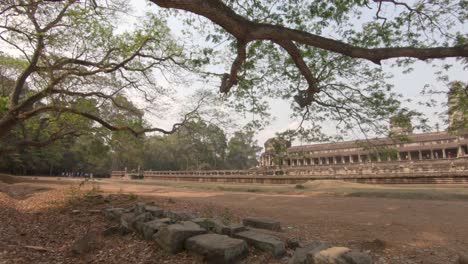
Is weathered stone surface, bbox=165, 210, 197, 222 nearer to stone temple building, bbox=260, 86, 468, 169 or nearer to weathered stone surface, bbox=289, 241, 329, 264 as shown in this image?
weathered stone surface, bbox=289, 241, 329, 264

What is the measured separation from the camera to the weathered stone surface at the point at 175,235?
4418 millimetres

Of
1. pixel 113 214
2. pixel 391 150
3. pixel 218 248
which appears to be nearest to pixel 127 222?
pixel 113 214

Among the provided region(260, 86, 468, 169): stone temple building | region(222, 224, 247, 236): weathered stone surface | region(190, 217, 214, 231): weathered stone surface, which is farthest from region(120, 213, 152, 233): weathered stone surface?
region(260, 86, 468, 169): stone temple building

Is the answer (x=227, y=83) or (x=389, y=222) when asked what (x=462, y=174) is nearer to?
(x=389, y=222)

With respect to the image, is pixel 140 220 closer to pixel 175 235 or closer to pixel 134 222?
pixel 134 222

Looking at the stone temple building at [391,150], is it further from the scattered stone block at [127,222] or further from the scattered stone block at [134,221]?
the scattered stone block at [127,222]

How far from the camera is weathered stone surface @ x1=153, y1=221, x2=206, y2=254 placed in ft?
14.5

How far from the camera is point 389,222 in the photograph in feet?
22.7

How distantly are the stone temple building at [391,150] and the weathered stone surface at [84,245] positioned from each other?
17.1ft

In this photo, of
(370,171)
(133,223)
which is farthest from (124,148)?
(370,171)

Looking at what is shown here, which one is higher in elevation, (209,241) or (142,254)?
(209,241)

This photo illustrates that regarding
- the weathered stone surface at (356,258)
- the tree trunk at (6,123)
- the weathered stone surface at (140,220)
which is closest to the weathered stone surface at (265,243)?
the weathered stone surface at (356,258)

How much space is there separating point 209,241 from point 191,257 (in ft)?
1.21

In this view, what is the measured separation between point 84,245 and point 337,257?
3.90 meters
